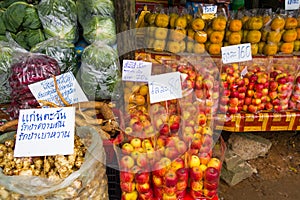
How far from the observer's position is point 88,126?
158 centimetres

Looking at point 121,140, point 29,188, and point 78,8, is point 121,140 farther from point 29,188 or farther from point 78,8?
point 78,8

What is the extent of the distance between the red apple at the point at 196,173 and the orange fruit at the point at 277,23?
5.27 feet

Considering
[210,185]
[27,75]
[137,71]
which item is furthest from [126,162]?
[27,75]

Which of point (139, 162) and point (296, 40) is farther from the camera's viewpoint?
point (296, 40)

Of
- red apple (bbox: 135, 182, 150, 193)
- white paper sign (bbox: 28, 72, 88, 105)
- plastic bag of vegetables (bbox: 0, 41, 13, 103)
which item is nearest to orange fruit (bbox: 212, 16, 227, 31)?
white paper sign (bbox: 28, 72, 88, 105)

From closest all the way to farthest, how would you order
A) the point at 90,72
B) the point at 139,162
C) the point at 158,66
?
the point at 139,162
the point at 90,72
the point at 158,66

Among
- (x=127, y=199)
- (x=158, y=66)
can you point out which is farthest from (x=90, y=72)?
(x=127, y=199)

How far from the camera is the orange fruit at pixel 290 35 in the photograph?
97.4 inches

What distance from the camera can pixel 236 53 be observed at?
2480 mm

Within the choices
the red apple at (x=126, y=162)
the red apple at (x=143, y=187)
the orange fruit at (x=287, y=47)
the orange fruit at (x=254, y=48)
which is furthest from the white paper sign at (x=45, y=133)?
the orange fruit at (x=287, y=47)

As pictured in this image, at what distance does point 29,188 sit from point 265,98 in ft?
6.85

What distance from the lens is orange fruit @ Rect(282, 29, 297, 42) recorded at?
2.47 m

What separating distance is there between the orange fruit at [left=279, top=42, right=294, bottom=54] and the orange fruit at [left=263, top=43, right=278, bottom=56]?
3.0 inches

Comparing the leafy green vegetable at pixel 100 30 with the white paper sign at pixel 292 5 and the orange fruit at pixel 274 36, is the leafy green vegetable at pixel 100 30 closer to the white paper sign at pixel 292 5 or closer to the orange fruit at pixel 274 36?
the orange fruit at pixel 274 36
